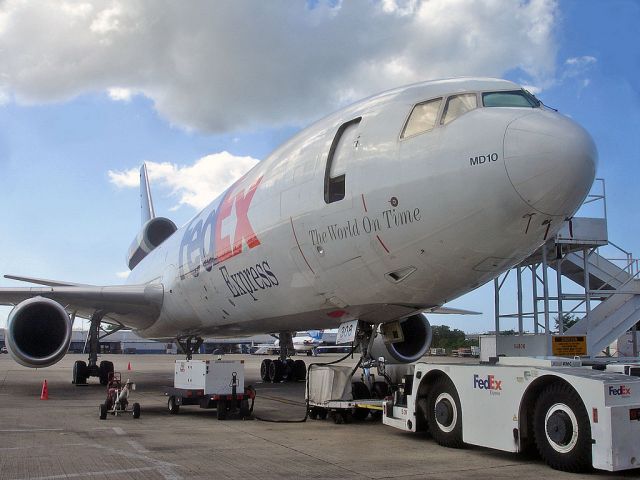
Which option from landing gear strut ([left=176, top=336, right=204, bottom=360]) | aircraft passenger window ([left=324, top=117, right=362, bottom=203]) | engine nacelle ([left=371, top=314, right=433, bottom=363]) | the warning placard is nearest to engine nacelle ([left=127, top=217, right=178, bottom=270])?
landing gear strut ([left=176, top=336, right=204, bottom=360])

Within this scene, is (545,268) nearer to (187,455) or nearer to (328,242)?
(328,242)

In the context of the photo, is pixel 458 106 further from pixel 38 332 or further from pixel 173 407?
pixel 38 332

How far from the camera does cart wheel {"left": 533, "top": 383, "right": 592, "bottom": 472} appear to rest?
5.84m

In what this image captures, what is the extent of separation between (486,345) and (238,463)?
8.38 m

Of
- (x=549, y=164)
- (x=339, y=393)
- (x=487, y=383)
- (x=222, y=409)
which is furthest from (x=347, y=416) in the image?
(x=549, y=164)

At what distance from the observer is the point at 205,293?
13406mm

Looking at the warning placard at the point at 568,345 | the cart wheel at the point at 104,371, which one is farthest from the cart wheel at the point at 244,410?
the cart wheel at the point at 104,371

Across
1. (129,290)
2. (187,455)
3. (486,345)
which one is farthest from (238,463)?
(129,290)

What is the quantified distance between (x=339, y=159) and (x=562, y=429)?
4136mm

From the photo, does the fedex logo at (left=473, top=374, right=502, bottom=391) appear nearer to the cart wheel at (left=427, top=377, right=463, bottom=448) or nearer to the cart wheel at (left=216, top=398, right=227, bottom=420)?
the cart wheel at (left=427, top=377, right=463, bottom=448)

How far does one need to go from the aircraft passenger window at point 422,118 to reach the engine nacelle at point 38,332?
954 cm

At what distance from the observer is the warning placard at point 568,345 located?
13930mm

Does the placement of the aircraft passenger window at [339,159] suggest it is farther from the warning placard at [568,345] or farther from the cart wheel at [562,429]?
the warning placard at [568,345]

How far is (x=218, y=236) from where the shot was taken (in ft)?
40.5
